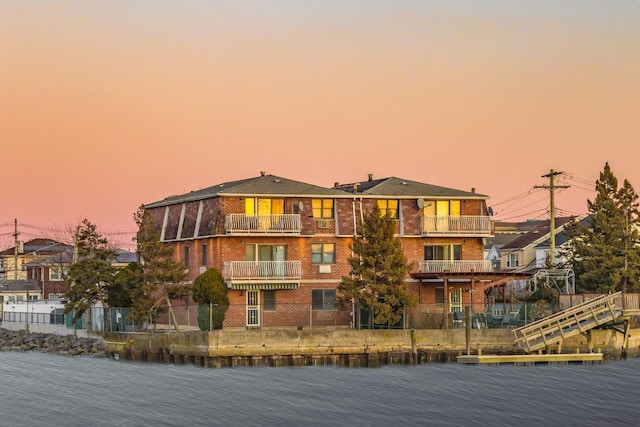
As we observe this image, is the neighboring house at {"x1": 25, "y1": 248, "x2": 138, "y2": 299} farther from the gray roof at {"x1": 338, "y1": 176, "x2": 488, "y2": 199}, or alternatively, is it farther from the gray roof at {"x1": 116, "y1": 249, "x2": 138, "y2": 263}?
the gray roof at {"x1": 338, "y1": 176, "x2": 488, "y2": 199}

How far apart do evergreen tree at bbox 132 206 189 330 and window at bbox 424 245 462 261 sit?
16.3 m

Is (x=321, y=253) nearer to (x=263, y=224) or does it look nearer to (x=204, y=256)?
(x=263, y=224)

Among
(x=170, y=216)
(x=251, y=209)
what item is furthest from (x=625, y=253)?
(x=170, y=216)

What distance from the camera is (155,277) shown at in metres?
69.4

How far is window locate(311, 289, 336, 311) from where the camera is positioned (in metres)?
74.2

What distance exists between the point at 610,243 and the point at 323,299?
62.7 ft

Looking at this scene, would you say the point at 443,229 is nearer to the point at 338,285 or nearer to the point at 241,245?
the point at 338,285

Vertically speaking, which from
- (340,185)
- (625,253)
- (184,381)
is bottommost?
(184,381)

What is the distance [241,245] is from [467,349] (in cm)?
1631

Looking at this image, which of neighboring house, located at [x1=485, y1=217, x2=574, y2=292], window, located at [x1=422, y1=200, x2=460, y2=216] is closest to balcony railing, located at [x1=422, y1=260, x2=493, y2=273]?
window, located at [x1=422, y1=200, x2=460, y2=216]

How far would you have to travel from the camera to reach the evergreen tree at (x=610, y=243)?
3002 inches

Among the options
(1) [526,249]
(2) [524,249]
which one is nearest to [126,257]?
(2) [524,249]

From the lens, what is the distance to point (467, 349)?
64125 mm

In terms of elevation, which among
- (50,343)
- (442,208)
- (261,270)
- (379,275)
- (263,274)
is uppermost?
(442,208)
